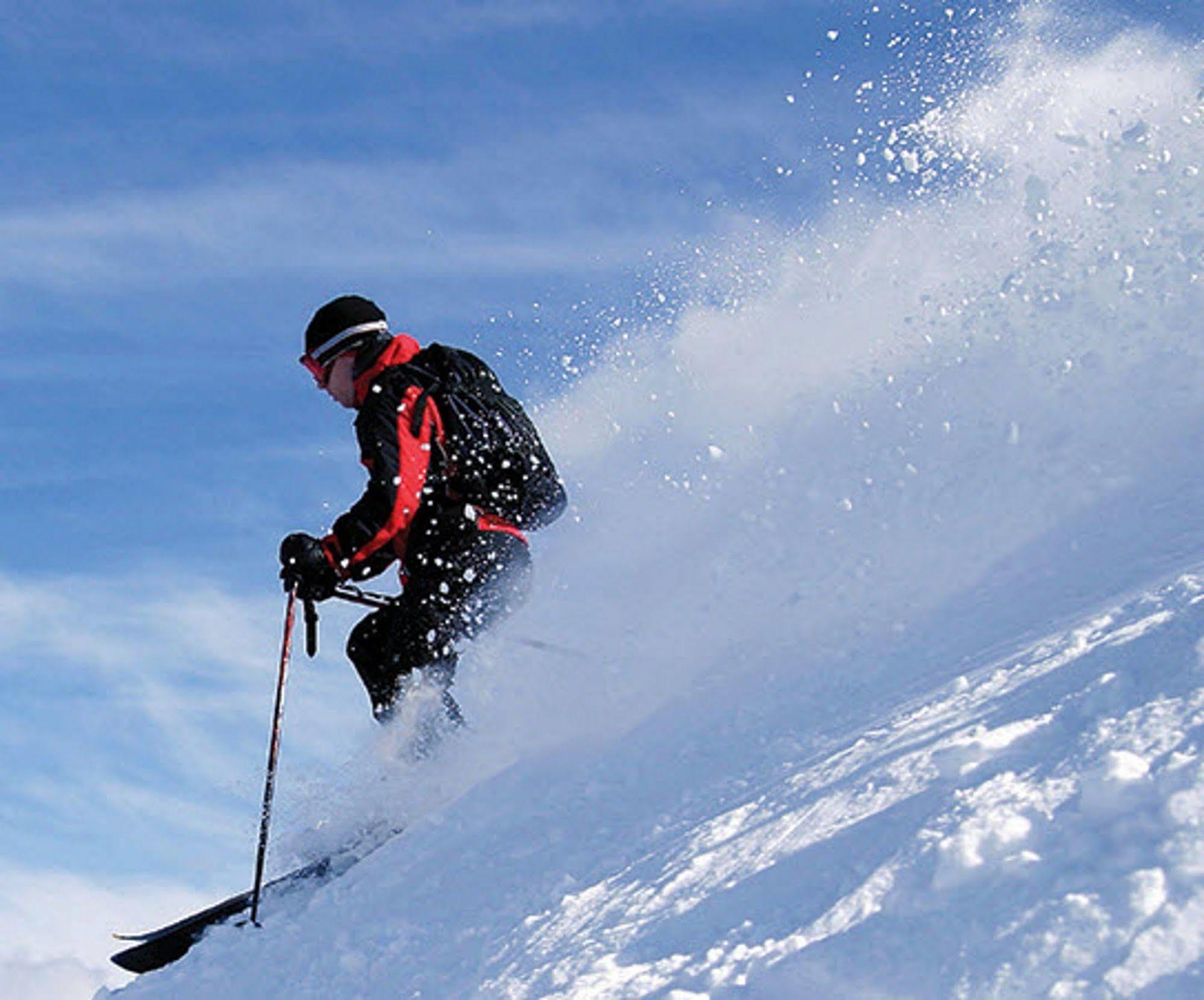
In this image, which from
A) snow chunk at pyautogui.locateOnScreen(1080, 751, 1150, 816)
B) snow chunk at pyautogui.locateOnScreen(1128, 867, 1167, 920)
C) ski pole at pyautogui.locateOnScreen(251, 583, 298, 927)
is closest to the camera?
snow chunk at pyautogui.locateOnScreen(1128, 867, 1167, 920)

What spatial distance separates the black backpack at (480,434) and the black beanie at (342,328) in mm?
287

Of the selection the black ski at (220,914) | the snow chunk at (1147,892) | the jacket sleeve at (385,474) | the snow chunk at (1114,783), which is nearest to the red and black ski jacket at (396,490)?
the jacket sleeve at (385,474)

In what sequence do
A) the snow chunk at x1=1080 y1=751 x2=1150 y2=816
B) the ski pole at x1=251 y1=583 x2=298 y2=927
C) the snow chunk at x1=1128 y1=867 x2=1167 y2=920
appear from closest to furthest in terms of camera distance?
1. the snow chunk at x1=1128 y1=867 x2=1167 y2=920
2. the snow chunk at x1=1080 y1=751 x2=1150 y2=816
3. the ski pole at x1=251 y1=583 x2=298 y2=927

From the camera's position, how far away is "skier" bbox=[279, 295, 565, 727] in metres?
5.94

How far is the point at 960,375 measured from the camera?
7.81 meters

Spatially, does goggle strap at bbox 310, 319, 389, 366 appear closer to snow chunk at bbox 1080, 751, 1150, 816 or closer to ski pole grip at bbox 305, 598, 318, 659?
ski pole grip at bbox 305, 598, 318, 659

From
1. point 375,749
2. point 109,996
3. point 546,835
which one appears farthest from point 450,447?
point 109,996

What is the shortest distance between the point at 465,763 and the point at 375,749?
0.47 m

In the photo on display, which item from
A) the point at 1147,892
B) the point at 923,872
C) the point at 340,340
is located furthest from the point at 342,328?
the point at 1147,892

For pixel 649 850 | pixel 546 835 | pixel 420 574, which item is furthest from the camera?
pixel 420 574

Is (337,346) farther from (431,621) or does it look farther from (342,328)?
(431,621)

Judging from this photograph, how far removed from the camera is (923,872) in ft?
8.86

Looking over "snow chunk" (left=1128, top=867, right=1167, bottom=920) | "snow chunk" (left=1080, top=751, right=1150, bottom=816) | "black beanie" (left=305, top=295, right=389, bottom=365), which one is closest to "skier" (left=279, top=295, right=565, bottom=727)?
"black beanie" (left=305, top=295, right=389, bottom=365)

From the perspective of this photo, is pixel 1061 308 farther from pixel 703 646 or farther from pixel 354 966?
pixel 354 966
